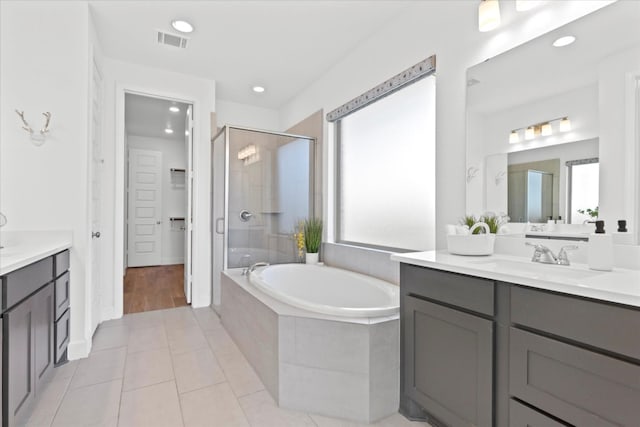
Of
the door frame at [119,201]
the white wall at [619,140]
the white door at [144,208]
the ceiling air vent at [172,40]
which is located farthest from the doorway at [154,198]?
the white wall at [619,140]

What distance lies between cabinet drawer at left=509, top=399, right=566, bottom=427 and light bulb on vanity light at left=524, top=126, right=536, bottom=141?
125 cm

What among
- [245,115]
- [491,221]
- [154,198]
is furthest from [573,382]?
[154,198]

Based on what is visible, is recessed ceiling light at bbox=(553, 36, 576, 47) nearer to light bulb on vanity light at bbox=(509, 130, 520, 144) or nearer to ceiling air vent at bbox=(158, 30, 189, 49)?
light bulb on vanity light at bbox=(509, 130, 520, 144)

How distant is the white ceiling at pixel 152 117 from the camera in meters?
4.21

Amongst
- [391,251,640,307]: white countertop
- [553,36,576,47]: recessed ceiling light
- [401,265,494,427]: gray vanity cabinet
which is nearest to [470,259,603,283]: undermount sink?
[391,251,640,307]: white countertop

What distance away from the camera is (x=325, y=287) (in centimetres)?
290

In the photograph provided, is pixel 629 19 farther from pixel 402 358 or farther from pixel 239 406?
pixel 239 406

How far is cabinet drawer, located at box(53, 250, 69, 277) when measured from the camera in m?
2.02

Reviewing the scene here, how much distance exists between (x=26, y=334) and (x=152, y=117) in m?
4.12

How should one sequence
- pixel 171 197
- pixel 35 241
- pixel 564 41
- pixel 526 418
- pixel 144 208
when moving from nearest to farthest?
pixel 526 418, pixel 564 41, pixel 35 241, pixel 144 208, pixel 171 197

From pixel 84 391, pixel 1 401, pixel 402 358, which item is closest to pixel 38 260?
pixel 1 401

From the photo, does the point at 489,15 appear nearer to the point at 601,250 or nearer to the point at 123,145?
the point at 601,250

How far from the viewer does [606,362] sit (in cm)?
91

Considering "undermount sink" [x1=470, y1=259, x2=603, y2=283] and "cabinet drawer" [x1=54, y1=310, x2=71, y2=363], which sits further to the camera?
Answer: "cabinet drawer" [x1=54, y1=310, x2=71, y2=363]
